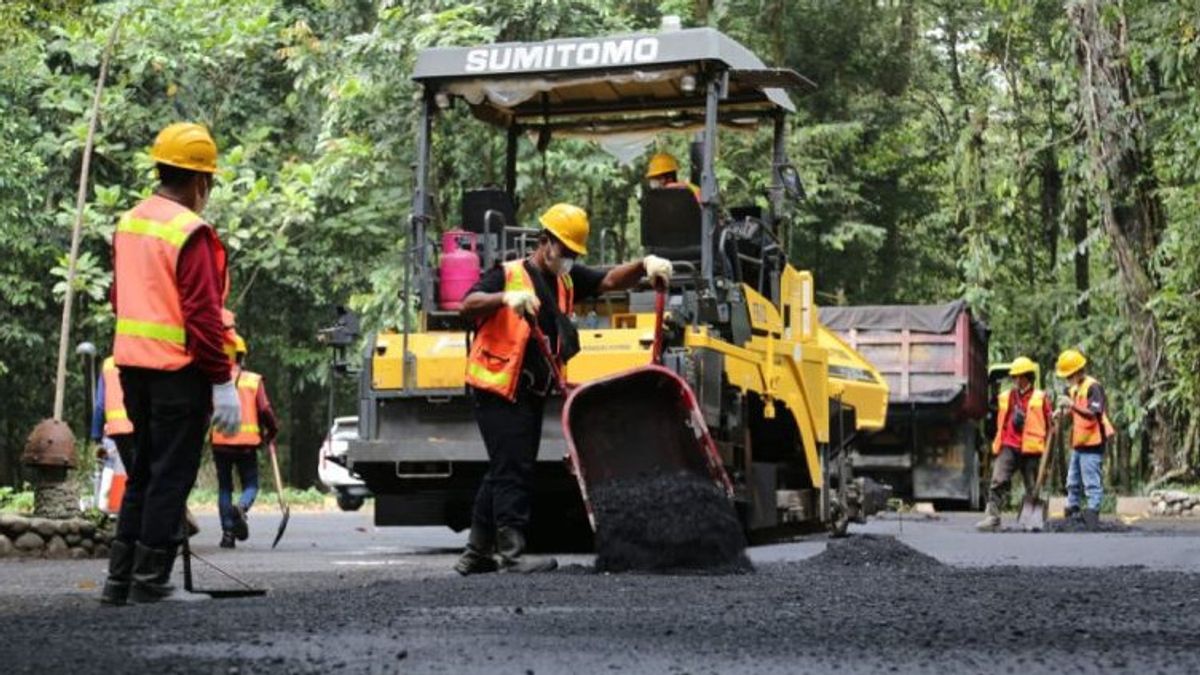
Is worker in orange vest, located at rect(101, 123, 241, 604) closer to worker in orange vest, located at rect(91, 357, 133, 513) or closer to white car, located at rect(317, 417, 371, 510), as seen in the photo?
worker in orange vest, located at rect(91, 357, 133, 513)

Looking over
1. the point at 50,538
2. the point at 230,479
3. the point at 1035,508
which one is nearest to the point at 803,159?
the point at 1035,508

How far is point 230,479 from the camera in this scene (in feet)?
53.4

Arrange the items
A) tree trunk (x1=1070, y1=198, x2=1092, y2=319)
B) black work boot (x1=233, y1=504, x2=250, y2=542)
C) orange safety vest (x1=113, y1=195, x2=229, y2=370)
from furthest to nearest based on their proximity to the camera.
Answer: tree trunk (x1=1070, y1=198, x2=1092, y2=319) < black work boot (x1=233, y1=504, x2=250, y2=542) < orange safety vest (x1=113, y1=195, x2=229, y2=370)

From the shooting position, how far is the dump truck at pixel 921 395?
86.9 feet

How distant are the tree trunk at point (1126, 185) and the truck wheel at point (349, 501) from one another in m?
10.2

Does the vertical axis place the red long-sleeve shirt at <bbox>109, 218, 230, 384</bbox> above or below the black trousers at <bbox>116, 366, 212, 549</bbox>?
above

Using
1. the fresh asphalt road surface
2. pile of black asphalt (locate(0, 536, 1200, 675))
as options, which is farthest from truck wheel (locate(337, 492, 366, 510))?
pile of black asphalt (locate(0, 536, 1200, 675))

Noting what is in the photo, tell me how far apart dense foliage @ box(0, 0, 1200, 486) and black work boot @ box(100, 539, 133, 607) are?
1397 cm

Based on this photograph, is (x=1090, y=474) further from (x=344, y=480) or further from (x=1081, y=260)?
(x=1081, y=260)

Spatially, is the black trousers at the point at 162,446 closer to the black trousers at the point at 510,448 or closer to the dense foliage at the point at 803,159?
the black trousers at the point at 510,448

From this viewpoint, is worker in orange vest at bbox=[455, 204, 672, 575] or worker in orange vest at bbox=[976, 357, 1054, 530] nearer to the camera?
worker in orange vest at bbox=[455, 204, 672, 575]

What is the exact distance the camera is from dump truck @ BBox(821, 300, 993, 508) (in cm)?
2648

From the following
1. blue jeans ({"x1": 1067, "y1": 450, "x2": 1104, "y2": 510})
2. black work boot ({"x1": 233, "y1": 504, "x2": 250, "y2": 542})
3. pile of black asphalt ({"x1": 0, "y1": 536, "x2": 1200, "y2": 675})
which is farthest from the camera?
blue jeans ({"x1": 1067, "y1": 450, "x2": 1104, "y2": 510})

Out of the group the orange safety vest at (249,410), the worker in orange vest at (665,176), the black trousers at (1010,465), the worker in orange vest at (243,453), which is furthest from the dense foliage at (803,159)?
the worker in orange vest at (665,176)
